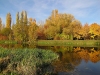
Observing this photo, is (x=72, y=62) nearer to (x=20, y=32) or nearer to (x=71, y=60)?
(x=71, y=60)

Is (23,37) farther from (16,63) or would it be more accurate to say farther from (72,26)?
(16,63)

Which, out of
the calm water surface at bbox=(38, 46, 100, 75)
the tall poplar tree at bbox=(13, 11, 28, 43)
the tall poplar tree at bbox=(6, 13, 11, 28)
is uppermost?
the tall poplar tree at bbox=(6, 13, 11, 28)

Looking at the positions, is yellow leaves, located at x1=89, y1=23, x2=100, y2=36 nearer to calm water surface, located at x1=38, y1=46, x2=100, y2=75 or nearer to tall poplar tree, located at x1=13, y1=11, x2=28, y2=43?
tall poplar tree, located at x1=13, y1=11, x2=28, y2=43

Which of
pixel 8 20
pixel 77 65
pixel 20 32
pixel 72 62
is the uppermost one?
pixel 8 20

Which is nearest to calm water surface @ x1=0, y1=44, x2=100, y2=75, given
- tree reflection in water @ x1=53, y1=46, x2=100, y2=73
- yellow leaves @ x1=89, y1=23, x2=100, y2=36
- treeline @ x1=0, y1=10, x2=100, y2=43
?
→ tree reflection in water @ x1=53, y1=46, x2=100, y2=73

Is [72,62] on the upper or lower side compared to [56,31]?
lower

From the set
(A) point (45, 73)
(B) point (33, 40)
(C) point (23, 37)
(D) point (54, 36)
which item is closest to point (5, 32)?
(C) point (23, 37)

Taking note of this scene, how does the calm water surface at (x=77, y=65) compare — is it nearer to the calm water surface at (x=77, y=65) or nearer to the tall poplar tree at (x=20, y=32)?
the calm water surface at (x=77, y=65)

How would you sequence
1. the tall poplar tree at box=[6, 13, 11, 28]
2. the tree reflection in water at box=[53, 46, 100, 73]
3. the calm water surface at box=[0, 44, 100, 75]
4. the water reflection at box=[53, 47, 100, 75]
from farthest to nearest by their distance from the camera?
1. the tall poplar tree at box=[6, 13, 11, 28]
2. the tree reflection in water at box=[53, 46, 100, 73]
3. the water reflection at box=[53, 47, 100, 75]
4. the calm water surface at box=[0, 44, 100, 75]

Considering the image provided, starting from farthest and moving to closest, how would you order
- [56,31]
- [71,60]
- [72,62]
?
[56,31] < [71,60] < [72,62]

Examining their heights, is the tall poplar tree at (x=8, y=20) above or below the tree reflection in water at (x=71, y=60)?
above

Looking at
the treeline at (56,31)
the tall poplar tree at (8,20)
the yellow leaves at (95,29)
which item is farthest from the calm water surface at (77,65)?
the tall poplar tree at (8,20)

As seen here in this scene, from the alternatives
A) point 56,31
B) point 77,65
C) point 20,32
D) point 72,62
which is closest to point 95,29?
point 56,31

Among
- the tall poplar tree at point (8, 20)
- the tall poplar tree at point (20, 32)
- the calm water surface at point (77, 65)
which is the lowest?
the calm water surface at point (77, 65)
